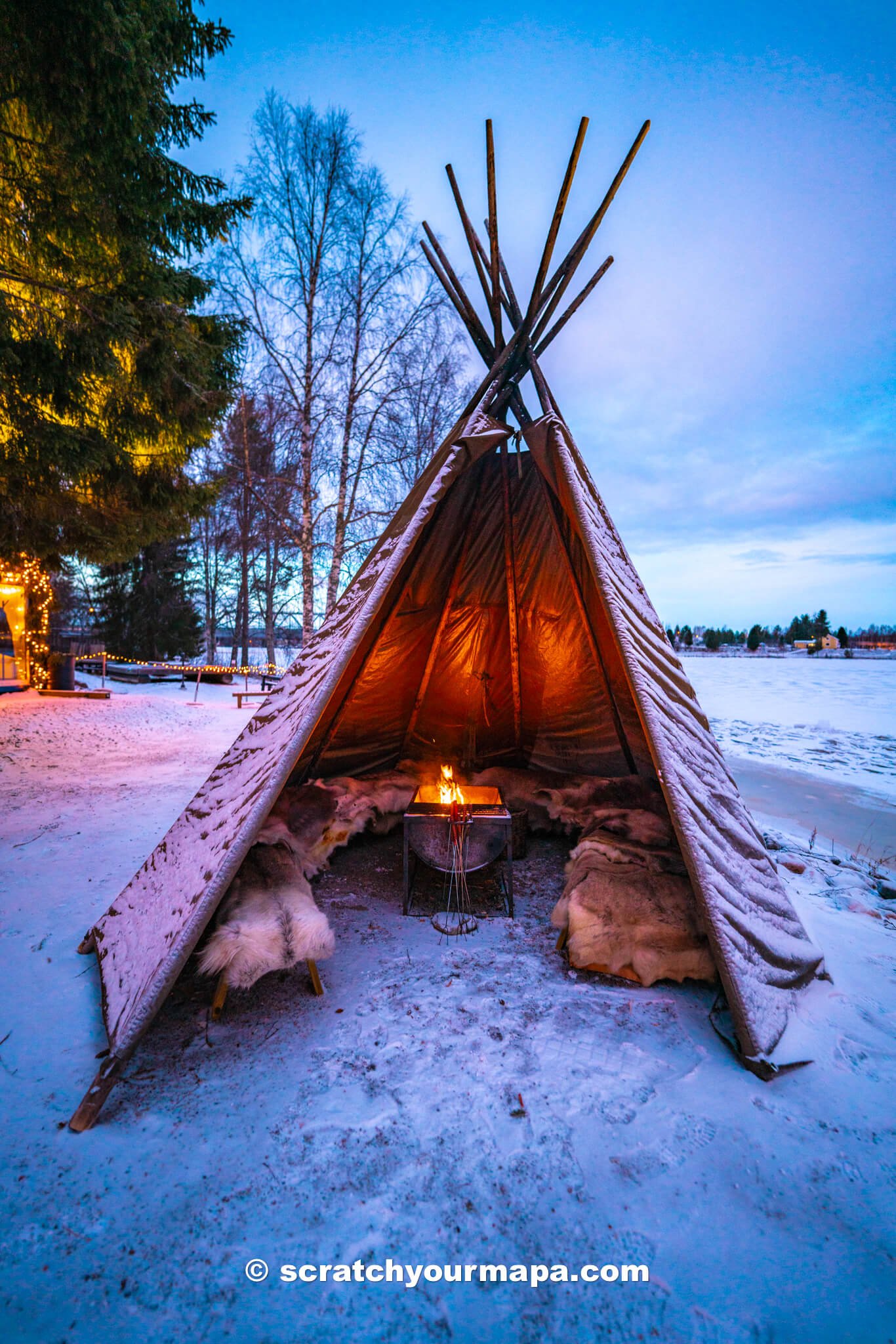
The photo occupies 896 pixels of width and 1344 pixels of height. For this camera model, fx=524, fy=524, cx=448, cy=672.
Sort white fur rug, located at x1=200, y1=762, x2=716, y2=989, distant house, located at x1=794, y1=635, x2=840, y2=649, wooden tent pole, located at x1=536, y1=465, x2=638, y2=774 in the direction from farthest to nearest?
distant house, located at x1=794, y1=635, x2=840, y2=649
wooden tent pole, located at x1=536, y1=465, x2=638, y2=774
white fur rug, located at x1=200, y1=762, x2=716, y2=989

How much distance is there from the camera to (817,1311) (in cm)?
118

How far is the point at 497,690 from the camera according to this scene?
16.0ft

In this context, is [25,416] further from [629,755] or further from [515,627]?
[629,755]

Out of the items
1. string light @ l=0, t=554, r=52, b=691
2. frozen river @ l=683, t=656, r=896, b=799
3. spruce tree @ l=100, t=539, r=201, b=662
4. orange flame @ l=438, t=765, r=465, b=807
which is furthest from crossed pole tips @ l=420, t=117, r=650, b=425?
spruce tree @ l=100, t=539, r=201, b=662

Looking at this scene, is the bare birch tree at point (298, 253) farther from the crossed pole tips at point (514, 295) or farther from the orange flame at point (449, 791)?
the orange flame at point (449, 791)

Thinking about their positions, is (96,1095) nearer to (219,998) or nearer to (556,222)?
(219,998)

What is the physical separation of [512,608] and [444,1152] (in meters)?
3.44

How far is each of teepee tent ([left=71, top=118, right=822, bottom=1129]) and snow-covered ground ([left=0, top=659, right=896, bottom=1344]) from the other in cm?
22

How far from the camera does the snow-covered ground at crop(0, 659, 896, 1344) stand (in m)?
1.18

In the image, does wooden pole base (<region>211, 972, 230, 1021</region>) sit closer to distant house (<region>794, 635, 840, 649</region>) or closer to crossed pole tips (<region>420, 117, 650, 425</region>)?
crossed pole tips (<region>420, 117, 650, 425</region>)

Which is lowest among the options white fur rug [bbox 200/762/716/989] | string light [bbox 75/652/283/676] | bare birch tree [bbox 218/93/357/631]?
white fur rug [bbox 200/762/716/989]

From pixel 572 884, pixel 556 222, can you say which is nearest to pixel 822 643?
pixel 556 222

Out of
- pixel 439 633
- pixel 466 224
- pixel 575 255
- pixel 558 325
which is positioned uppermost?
pixel 466 224

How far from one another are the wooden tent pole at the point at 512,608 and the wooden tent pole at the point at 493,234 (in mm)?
766
